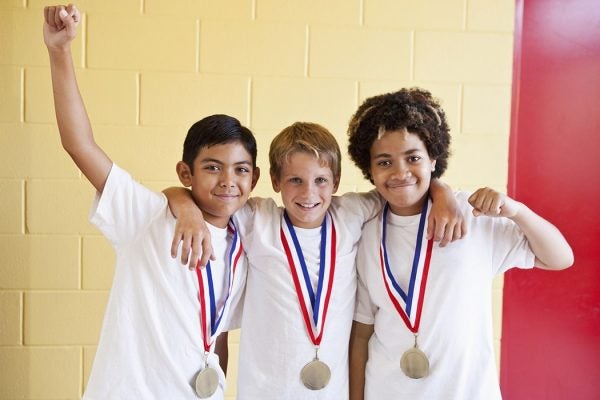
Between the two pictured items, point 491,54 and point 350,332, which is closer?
point 350,332

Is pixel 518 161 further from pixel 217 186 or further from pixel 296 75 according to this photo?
pixel 217 186

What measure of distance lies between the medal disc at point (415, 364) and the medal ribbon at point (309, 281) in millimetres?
256

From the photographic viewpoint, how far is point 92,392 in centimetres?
157

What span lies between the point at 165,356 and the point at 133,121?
1084mm

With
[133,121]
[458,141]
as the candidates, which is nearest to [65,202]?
[133,121]

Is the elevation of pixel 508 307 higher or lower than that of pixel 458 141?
lower

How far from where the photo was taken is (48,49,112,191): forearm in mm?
1438

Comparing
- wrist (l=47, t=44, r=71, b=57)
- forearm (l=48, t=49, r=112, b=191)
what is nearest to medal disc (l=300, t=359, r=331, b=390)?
forearm (l=48, t=49, r=112, b=191)

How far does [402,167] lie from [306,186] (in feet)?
0.94

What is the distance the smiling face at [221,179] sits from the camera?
163 centimetres

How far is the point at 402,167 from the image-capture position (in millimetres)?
1645

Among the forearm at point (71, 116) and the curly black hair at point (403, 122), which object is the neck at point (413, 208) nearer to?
the curly black hair at point (403, 122)

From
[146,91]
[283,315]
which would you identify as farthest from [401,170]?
[146,91]

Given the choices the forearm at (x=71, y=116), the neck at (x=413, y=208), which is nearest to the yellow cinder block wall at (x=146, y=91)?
the neck at (x=413, y=208)
